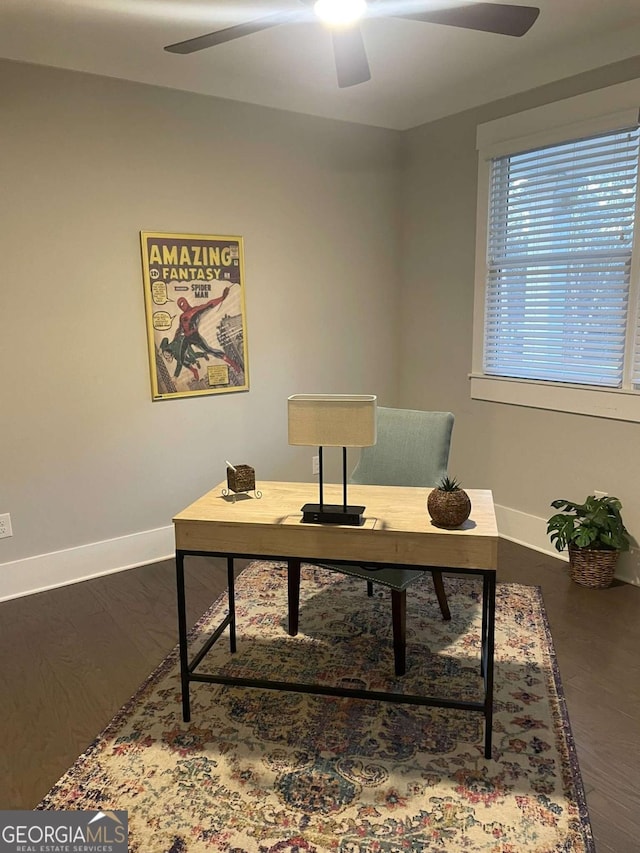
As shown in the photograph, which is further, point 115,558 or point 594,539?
point 115,558

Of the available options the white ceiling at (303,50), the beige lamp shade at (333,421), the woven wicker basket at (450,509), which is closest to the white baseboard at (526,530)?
the woven wicker basket at (450,509)

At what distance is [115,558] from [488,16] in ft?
10.1

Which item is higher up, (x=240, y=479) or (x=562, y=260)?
(x=562, y=260)

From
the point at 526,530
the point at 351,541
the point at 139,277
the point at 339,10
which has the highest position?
the point at 339,10

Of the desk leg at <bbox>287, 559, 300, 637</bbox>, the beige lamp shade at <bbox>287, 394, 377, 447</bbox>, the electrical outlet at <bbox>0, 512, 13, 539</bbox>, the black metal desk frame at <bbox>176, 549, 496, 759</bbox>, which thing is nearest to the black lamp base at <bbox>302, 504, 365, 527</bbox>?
the black metal desk frame at <bbox>176, 549, 496, 759</bbox>

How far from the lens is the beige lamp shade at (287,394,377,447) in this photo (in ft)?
6.39

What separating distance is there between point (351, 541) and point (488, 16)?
1.81m

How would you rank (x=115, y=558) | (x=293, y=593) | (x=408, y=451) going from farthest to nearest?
(x=115, y=558)
(x=408, y=451)
(x=293, y=593)

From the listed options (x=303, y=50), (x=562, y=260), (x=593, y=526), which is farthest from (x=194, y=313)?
(x=593, y=526)

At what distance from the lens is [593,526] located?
313 cm

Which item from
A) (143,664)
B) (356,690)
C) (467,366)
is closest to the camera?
(356,690)

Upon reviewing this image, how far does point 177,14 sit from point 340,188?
1.62 meters

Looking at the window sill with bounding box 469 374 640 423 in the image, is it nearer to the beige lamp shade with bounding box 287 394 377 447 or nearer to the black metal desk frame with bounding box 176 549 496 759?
the black metal desk frame with bounding box 176 549 496 759

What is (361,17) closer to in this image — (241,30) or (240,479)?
(241,30)
